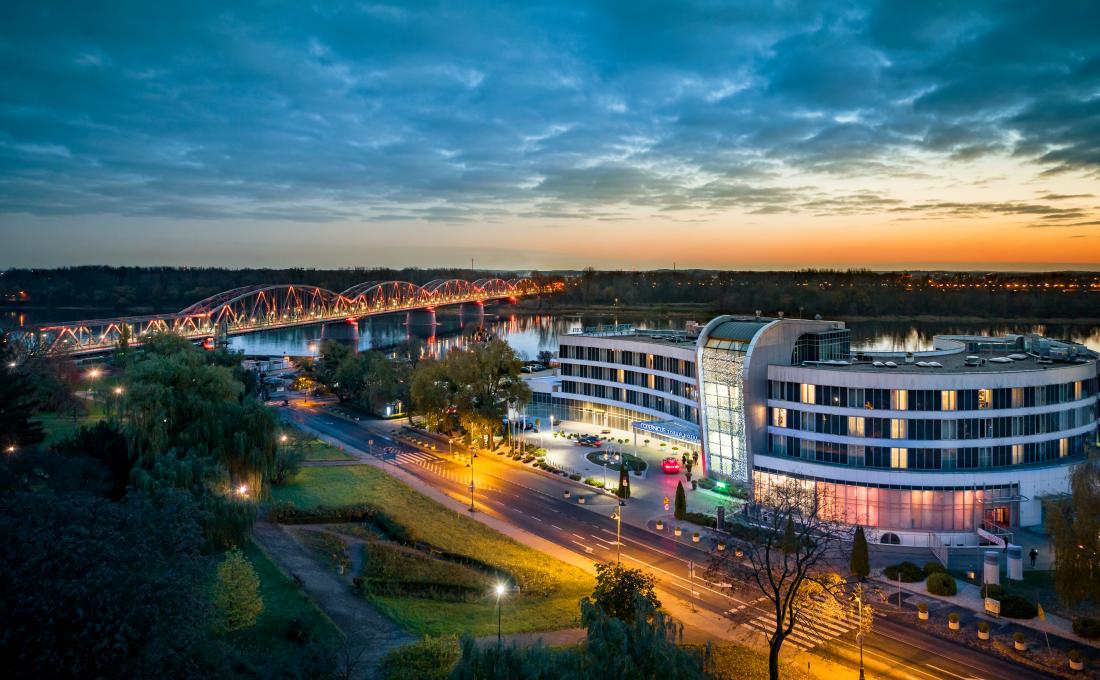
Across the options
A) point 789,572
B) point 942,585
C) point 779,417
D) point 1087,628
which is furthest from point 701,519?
point 1087,628

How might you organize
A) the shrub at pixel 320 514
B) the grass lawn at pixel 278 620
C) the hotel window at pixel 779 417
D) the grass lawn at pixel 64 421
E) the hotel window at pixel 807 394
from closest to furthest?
1. the grass lawn at pixel 278 620
2. the shrub at pixel 320 514
3. the hotel window at pixel 807 394
4. the hotel window at pixel 779 417
5. the grass lawn at pixel 64 421

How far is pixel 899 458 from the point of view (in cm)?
5078

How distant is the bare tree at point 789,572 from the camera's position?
3125 centimetres

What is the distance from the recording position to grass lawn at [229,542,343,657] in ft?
101

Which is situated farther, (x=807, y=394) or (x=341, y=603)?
(x=807, y=394)

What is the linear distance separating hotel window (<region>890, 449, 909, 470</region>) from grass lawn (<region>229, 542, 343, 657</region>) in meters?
37.9

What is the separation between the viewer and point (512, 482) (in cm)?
6206

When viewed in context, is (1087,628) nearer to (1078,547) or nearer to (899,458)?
(1078,547)

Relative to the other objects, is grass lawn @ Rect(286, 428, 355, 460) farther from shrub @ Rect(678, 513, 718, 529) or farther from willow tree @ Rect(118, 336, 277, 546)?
shrub @ Rect(678, 513, 718, 529)

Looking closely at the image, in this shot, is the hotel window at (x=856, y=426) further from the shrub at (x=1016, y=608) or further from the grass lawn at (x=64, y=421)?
the grass lawn at (x=64, y=421)

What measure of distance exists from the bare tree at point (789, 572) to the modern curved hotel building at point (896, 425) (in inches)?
189

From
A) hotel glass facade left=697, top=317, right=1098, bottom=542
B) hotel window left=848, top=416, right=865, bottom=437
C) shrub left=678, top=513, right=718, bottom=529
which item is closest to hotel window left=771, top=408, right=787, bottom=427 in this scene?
hotel glass facade left=697, top=317, right=1098, bottom=542

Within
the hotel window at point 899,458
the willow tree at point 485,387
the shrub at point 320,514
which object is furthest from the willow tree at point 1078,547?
the willow tree at point 485,387

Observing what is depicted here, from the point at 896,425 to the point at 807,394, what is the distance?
634 centimetres
